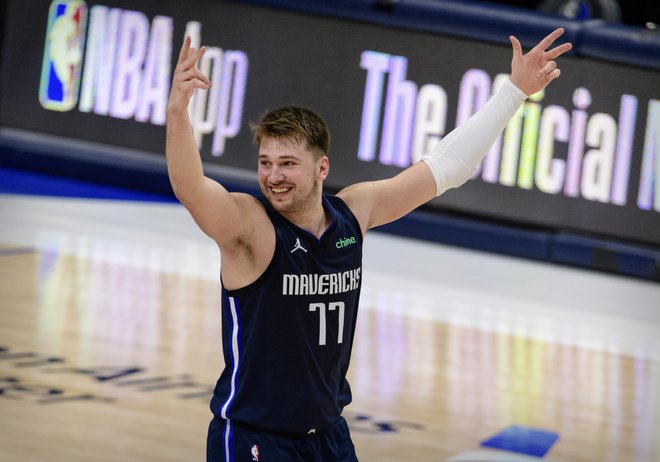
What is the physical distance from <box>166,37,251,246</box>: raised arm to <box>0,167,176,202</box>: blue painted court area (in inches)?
355

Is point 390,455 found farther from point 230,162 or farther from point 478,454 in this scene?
point 230,162

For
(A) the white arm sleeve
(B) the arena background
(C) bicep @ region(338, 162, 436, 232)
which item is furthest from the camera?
(B) the arena background

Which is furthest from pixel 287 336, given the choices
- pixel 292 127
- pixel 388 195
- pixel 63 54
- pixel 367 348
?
pixel 63 54

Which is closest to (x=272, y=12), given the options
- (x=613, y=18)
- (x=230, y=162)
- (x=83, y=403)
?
(x=230, y=162)

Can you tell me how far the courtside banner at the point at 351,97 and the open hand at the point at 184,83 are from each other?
8.22 metres

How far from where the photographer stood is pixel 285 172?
3.29m

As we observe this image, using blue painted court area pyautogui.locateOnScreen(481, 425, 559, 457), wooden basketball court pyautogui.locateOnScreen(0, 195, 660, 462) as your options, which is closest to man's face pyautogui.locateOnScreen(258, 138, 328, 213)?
wooden basketball court pyautogui.locateOnScreen(0, 195, 660, 462)

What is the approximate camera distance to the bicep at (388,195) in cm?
373

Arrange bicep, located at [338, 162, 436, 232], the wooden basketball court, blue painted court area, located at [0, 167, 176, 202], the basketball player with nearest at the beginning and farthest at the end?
the basketball player
bicep, located at [338, 162, 436, 232]
the wooden basketball court
blue painted court area, located at [0, 167, 176, 202]

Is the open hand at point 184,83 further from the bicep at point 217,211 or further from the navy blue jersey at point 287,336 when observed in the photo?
the navy blue jersey at point 287,336

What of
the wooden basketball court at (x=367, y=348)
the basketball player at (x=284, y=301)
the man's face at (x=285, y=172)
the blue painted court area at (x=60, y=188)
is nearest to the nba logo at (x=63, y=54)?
the blue painted court area at (x=60, y=188)

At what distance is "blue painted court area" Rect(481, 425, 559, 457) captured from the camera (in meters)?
5.85

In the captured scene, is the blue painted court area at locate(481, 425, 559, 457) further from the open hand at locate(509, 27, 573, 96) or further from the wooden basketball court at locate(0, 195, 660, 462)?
the open hand at locate(509, 27, 573, 96)

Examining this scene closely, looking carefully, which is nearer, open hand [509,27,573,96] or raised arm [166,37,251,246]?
raised arm [166,37,251,246]
